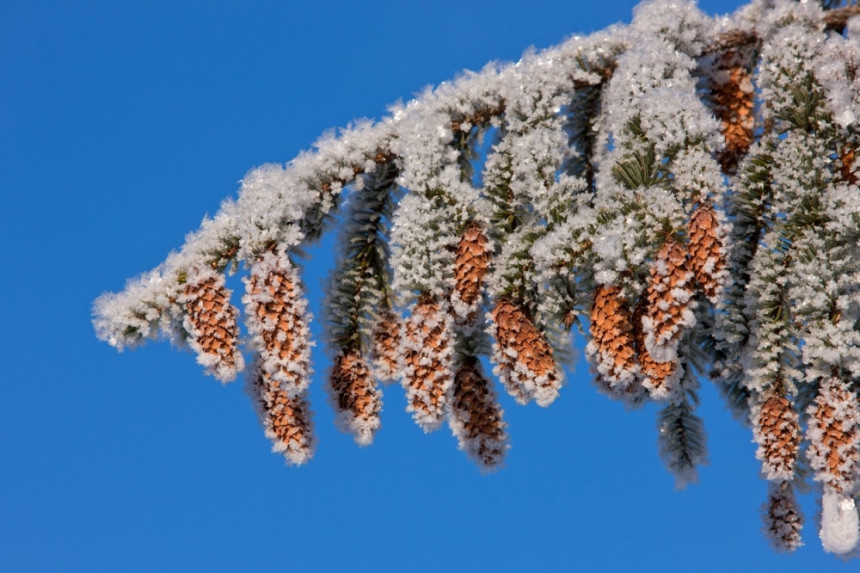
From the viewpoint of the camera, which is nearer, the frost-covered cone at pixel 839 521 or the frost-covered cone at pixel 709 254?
the frost-covered cone at pixel 709 254

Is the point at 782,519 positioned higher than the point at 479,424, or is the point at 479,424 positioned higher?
the point at 479,424

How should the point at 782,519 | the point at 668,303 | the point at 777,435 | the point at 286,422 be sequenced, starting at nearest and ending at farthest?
the point at 668,303
the point at 777,435
the point at 286,422
the point at 782,519

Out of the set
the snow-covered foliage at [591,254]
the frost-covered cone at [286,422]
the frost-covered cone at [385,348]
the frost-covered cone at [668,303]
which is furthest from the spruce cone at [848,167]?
the frost-covered cone at [286,422]

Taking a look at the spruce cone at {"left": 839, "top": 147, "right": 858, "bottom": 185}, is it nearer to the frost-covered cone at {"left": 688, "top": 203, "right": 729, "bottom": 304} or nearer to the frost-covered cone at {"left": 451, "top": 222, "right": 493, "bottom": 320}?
the frost-covered cone at {"left": 688, "top": 203, "right": 729, "bottom": 304}

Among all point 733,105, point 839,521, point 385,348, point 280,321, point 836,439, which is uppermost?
point 733,105

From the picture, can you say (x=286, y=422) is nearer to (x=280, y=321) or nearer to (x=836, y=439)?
(x=280, y=321)

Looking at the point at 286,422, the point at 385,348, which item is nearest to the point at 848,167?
the point at 385,348

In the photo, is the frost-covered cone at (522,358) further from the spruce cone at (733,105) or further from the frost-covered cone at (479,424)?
the spruce cone at (733,105)
